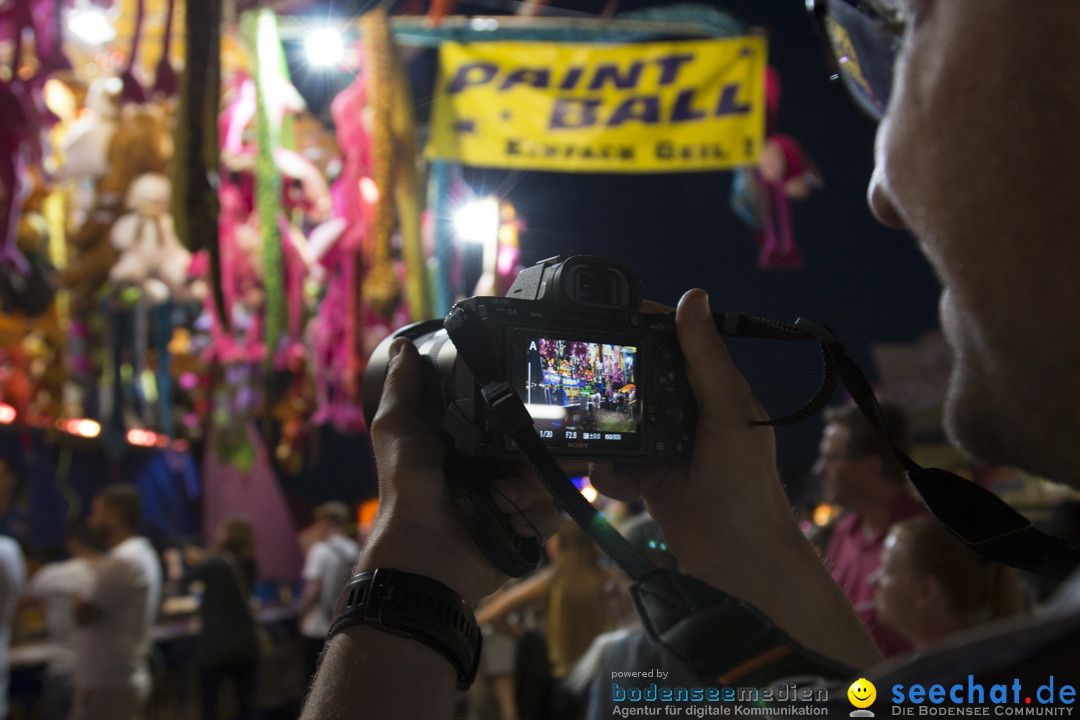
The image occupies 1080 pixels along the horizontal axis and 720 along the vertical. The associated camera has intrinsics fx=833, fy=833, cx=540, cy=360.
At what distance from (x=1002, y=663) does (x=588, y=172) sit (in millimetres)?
2544

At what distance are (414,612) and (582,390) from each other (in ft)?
1.09

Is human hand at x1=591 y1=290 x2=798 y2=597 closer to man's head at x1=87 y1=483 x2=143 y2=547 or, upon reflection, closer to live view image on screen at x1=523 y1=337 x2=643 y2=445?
live view image on screen at x1=523 y1=337 x2=643 y2=445

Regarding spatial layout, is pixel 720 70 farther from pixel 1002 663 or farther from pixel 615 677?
pixel 1002 663

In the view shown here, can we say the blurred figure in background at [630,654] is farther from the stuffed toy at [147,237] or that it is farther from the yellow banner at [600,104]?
the stuffed toy at [147,237]

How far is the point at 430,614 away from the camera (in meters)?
0.80

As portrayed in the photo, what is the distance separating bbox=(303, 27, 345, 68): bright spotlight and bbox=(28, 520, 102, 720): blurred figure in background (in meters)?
2.32

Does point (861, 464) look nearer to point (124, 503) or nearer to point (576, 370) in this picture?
point (576, 370)

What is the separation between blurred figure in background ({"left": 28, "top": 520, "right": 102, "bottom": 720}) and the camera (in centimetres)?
365

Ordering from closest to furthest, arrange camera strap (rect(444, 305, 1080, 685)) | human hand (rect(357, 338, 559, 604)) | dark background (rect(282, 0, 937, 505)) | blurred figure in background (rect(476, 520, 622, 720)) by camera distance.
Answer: camera strap (rect(444, 305, 1080, 685)) < human hand (rect(357, 338, 559, 604)) < dark background (rect(282, 0, 937, 505)) < blurred figure in background (rect(476, 520, 622, 720))

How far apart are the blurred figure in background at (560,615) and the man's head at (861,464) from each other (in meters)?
0.82

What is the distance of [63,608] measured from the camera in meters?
3.81

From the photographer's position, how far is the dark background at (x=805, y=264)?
1.22 m

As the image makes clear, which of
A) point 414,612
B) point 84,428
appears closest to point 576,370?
point 414,612

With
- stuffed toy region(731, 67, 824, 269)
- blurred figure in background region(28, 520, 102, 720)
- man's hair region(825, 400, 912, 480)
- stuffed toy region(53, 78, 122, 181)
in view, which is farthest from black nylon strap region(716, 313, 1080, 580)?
blurred figure in background region(28, 520, 102, 720)
